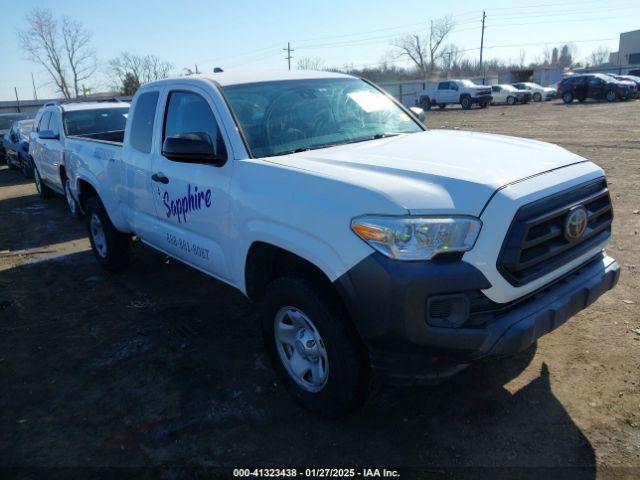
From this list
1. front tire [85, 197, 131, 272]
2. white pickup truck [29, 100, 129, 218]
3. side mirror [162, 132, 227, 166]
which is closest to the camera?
side mirror [162, 132, 227, 166]

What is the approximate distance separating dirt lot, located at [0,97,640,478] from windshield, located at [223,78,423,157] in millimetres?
1657

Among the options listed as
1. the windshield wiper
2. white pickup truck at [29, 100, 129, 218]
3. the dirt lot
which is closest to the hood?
the windshield wiper

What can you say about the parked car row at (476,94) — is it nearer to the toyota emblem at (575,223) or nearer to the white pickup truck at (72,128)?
the white pickup truck at (72,128)

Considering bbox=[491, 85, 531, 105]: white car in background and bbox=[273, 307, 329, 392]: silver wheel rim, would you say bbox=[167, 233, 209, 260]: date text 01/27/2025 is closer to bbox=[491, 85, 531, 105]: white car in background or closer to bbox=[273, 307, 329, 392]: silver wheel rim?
bbox=[273, 307, 329, 392]: silver wheel rim

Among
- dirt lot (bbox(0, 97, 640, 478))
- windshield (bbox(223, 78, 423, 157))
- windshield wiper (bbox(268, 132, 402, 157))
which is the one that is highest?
windshield (bbox(223, 78, 423, 157))

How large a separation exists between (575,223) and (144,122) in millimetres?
3605

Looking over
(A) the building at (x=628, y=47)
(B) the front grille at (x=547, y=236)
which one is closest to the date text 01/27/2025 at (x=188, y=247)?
(B) the front grille at (x=547, y=236)

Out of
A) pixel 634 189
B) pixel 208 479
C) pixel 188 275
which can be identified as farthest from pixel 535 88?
pixel 208 479

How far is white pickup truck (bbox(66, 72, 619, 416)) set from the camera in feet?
8.03

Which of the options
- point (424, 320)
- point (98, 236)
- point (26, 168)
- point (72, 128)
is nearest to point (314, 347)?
point (424, 320)

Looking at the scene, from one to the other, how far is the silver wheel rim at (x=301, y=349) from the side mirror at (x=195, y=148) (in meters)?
1.13

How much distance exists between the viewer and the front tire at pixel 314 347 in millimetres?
2770

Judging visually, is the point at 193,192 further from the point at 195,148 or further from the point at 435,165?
the point at 435,165

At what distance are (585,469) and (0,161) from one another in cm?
2151
